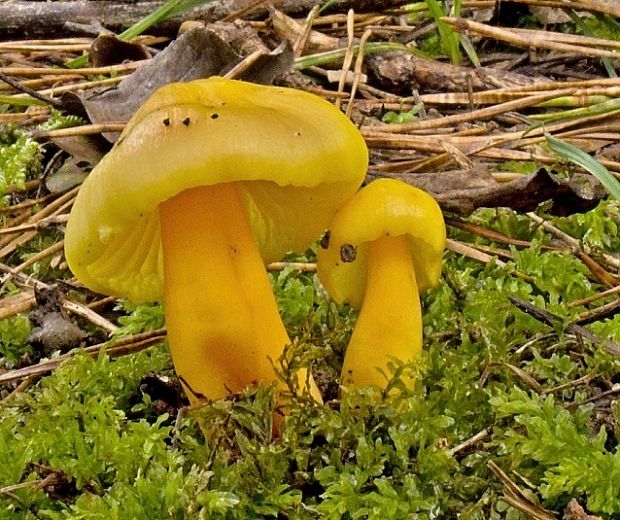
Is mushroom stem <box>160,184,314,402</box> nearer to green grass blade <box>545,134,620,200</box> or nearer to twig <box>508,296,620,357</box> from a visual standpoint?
twig <box>508,296,620,357</box>

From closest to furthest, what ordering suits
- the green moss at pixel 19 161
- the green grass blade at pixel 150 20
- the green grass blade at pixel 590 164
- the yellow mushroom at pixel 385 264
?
the yellow mushroom at pixel 385 264
the green grass blade at pixel 590 164
the green moss at pixel 19 161
the green grass blade at pixel 150 20

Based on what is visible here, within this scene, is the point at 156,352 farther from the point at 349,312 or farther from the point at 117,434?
the point at 349,312

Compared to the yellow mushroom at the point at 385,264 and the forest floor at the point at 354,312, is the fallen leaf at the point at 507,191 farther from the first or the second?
the yellow mushroom at the point at 385,264

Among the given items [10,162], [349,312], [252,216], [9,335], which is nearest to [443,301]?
[349,312]

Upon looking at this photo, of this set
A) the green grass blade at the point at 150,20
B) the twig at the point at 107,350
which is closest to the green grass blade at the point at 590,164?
the twig at the point at 107,350

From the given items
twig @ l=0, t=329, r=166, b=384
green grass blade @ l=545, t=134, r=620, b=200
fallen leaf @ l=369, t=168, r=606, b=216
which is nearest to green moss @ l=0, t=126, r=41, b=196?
twig @ l=0, t=329, r=166, b=384

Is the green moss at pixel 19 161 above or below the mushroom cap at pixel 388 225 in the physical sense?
below
